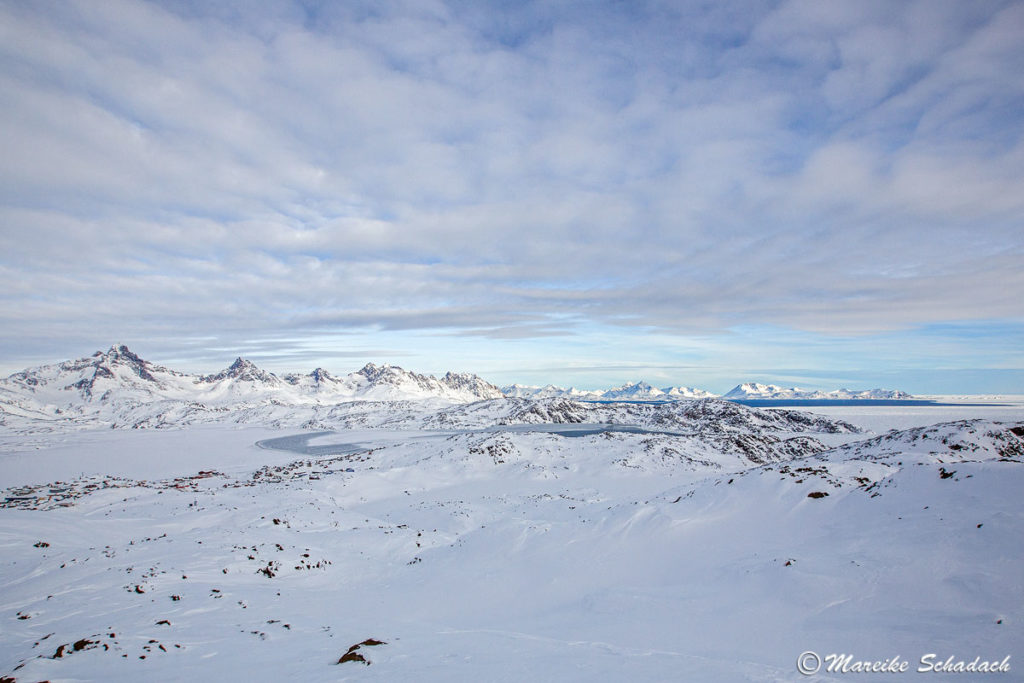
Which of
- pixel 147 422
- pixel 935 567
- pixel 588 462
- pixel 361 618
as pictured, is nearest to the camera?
pixel 935 567

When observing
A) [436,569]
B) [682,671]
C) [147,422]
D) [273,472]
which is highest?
[682,671]

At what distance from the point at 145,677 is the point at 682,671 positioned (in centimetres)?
1075

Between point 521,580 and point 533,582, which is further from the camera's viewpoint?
point 521,580

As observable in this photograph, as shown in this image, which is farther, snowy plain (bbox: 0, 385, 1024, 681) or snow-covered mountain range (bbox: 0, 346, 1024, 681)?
snow-covered mountain range (bbox: 0, 346, 1024, 681)

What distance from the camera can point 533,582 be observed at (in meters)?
16.9

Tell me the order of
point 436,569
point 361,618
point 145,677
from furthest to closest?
point 436,569 < point 361,618 < point 145,677

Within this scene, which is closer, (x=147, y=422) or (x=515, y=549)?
(x=515, y=549)

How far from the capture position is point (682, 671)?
844 cm

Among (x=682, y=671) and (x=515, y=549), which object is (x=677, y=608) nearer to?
(x=682, y=671)

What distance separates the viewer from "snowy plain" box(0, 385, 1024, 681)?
9.45 m

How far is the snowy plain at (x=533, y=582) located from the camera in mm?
9453

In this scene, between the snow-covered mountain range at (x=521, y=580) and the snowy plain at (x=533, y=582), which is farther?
the snow-covered mountain range at (x=521, y=580)

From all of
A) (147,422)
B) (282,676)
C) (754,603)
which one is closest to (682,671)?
(754,603)

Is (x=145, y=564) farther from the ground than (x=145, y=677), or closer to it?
closer to it
